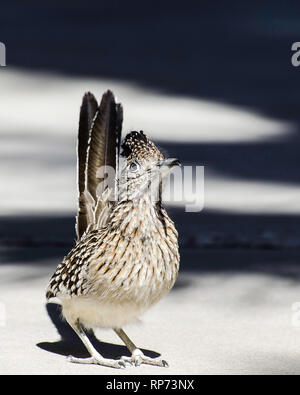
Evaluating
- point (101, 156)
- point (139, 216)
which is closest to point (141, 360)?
point (139, 216)

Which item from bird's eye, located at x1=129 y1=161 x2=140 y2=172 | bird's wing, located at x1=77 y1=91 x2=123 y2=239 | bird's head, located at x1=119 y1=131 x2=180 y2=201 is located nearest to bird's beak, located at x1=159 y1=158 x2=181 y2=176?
bird's head, located at x1=119 y1=131 x2=180 y2=201

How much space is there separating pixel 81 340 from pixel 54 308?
1.98 ft

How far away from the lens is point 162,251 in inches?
162

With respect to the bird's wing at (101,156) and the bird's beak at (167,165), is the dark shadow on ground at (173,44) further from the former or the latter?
the bird's beak at (167,165)

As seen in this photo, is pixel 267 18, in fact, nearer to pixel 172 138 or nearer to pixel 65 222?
pixel 172 138

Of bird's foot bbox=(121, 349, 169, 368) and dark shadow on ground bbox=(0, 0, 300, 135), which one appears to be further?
dark shadow on ground bbox=(0, 0, 300, 135)

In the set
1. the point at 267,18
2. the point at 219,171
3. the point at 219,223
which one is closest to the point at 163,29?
the point at 267,18

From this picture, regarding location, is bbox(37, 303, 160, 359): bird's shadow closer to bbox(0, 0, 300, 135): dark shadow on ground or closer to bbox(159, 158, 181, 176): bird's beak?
bbox(159, 158, 181, 176): bird's beak

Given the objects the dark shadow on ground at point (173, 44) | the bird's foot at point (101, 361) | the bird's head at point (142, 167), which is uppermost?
the dark shadow on ground at point (173, 44)

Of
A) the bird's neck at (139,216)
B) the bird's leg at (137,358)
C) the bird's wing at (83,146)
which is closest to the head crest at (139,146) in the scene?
the bird's neck at (139,216)

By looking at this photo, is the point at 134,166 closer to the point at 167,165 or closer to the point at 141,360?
the point at 167,165

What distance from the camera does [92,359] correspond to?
434cm

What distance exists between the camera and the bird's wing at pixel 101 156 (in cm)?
473

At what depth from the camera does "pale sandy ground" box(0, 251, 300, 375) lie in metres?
4.33
